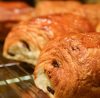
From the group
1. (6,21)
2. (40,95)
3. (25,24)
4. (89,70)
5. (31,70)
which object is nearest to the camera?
(89,70)

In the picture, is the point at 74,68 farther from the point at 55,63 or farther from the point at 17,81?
the point at 17,81

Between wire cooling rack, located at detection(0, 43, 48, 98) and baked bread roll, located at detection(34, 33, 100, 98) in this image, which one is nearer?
baked bread roll, located at detection(34, 33, 100, 98)

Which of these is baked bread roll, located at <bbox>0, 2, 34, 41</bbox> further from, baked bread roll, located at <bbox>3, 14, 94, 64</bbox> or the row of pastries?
the row of pastries

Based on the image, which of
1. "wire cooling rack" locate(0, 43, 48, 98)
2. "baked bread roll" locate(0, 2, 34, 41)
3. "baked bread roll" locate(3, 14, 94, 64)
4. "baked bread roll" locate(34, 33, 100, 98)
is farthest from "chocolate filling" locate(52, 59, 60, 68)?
"baked bread roll" locate(0, 2, 34, 41)

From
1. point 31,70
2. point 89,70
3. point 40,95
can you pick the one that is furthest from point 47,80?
point 31,70

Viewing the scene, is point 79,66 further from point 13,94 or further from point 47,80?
point 13,94
